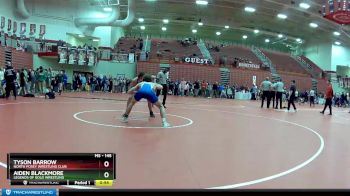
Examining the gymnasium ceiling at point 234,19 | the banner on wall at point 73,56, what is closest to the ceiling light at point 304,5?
the gymnasium ceiling at point 234,19

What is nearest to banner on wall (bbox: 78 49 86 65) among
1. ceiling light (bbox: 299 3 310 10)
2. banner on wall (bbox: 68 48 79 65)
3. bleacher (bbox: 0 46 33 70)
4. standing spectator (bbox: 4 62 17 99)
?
banner on wall (bbox: 68 48 79 65)

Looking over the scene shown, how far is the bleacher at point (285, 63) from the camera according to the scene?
40.4 metres

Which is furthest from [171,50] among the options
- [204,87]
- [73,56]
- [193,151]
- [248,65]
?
[193,151]

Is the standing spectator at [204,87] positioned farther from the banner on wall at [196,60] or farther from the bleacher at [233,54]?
the bleacher at [233,54]

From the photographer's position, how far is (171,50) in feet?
116

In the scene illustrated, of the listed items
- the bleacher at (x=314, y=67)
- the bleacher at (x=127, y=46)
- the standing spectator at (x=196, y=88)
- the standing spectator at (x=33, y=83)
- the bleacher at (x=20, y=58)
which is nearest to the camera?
the standing spectator at (x=33, y=83)

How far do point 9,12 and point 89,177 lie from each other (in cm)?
3059

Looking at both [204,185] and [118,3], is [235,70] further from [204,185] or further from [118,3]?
[204,185]

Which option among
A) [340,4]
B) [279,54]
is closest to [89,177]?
[340,4]

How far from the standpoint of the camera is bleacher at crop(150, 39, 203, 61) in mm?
33281

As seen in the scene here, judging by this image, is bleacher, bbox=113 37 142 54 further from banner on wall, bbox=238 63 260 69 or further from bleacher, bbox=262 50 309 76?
bleacher, bbox=262 50 309 76
